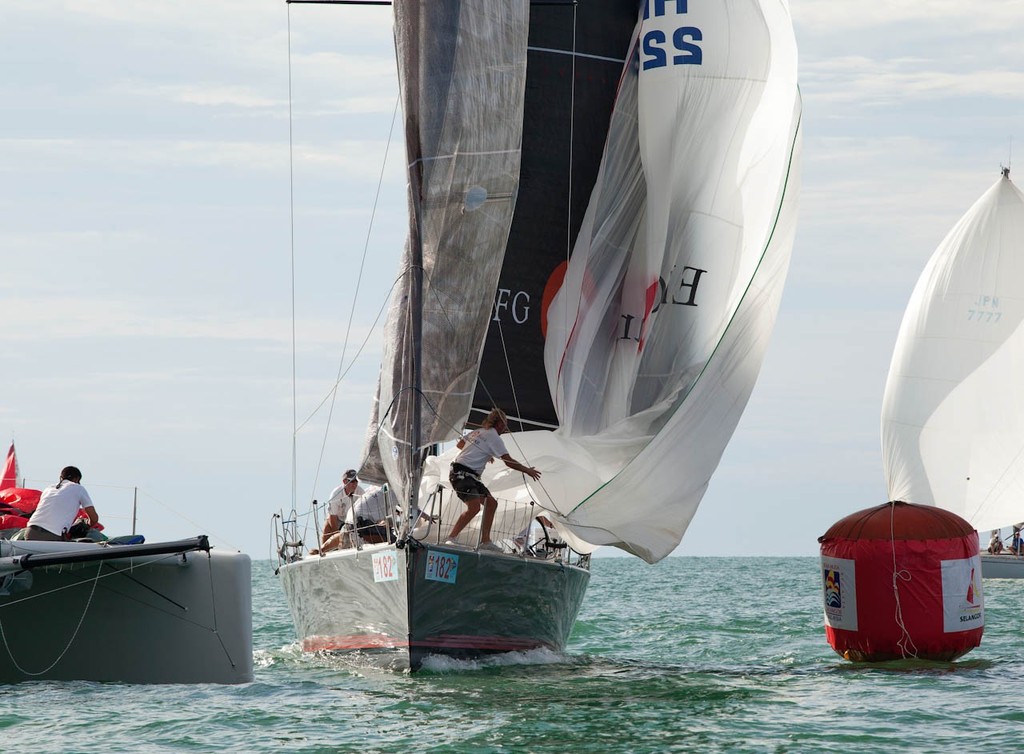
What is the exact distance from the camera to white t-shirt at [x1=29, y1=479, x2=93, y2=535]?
10.7m

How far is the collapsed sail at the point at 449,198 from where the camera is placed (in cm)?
1154

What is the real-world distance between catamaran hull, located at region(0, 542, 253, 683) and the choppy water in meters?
0.19

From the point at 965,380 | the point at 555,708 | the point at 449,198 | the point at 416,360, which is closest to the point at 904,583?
the point at 555,708

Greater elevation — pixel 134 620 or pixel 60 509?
pixel 60 509

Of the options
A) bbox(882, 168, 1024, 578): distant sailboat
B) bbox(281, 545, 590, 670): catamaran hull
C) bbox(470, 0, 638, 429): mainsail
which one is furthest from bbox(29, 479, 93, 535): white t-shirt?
bbox(882, 168, 1024, 578): distant sailboat

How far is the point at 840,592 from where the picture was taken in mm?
11383

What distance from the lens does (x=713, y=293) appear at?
1380 cm

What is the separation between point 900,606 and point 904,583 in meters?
0.20

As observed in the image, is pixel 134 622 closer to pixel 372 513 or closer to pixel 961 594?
pixel 372 513

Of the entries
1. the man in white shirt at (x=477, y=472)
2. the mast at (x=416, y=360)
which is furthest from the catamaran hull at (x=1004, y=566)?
the mast at (x=416, y=360)

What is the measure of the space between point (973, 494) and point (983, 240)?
4696mm

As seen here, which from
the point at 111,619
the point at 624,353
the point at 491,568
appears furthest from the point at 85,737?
the point at 624,353

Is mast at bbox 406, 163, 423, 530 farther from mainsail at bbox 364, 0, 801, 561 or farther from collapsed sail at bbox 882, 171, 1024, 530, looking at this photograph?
collapsed sail at bbox 882, 171, 1024, 530

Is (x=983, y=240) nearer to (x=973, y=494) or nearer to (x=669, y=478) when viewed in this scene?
(x=973, y=494)
